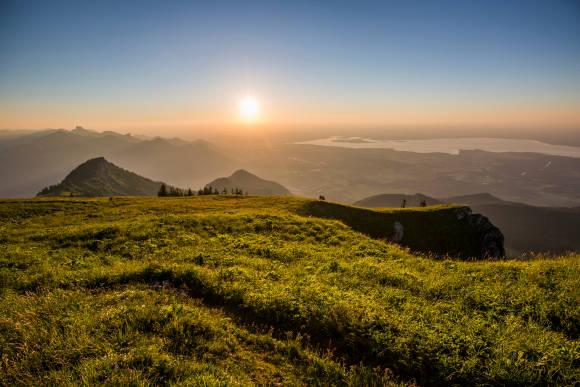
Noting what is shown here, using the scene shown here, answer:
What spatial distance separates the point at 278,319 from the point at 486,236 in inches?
1723

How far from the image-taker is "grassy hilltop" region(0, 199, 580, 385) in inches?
213

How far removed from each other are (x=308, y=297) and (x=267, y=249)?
6.11 metres

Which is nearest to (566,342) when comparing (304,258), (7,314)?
(304,258)

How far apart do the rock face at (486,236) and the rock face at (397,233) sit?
1211 cm

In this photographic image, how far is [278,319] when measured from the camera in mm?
7848

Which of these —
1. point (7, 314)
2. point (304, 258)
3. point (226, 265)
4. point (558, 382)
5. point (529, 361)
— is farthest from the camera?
point (304, 258)

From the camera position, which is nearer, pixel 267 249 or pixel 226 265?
pixel 226 265

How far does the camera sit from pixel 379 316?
24.7ft

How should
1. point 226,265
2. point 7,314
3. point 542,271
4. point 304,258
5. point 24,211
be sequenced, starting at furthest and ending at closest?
point 24,211 < point 304,258 < point 226,265 < point 542,271 < point 7,314

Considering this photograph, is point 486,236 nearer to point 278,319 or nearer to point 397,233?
point 397,233

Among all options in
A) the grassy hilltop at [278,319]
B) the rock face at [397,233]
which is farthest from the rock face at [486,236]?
the grassy hilltop at [278,319]

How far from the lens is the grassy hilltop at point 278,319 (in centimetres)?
540

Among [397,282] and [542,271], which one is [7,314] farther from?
[542,271]

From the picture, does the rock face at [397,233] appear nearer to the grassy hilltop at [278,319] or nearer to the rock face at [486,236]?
the rock face at [486,236]
